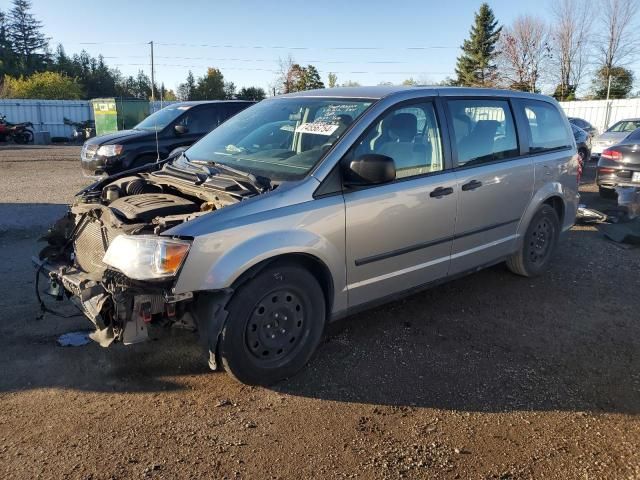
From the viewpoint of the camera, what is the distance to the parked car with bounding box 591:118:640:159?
1545cm

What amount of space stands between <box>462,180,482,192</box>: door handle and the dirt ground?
112 cm

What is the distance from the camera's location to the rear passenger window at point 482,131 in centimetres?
443

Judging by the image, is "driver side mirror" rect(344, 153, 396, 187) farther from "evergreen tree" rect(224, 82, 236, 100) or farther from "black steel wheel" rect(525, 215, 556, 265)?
"evergreen tree" rect(224, 82, 236, 100)

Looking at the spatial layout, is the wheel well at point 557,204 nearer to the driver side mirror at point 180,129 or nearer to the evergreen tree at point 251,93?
the driver side mirror at point 180,129

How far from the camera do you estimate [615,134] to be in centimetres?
1574

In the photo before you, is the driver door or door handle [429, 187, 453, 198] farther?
door handle [429, 187, 453, 198]

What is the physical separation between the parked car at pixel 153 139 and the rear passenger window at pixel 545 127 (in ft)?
20.2

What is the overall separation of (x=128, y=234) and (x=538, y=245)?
4197 millimetres

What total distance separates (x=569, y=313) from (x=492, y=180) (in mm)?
1403

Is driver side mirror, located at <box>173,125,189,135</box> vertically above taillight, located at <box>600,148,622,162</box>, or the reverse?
driver side mirror, located at <box>173,125,189,135</box>

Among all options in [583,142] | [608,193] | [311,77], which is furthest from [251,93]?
[608,193]

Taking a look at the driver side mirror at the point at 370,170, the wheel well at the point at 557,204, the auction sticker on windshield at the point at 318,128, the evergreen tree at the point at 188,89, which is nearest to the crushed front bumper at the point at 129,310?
the driver side mirror at the point at 370,170

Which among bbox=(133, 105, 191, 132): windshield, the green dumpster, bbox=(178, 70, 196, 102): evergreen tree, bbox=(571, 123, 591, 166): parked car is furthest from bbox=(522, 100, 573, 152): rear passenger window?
bbox=(178, 70, 196, 102): evergreen tree

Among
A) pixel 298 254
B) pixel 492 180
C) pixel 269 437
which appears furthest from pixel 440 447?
pixel 492 180
